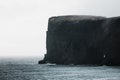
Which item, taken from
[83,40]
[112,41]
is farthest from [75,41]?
[112,41]

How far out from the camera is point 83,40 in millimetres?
167875

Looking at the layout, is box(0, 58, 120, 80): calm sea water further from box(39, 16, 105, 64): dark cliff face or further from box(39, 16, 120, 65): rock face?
box(39, 16, 105, 64): dark cliff face

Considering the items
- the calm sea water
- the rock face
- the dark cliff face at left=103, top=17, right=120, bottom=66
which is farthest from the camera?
the rock face

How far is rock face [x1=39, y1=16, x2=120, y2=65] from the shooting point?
509 feet

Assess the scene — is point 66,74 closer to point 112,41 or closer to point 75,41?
point 112,41

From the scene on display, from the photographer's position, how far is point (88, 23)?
565 feet

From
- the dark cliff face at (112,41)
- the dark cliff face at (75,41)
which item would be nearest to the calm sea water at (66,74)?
the dark cliff face at (112,41)

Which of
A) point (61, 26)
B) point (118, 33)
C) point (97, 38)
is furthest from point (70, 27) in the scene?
point (118, 33)

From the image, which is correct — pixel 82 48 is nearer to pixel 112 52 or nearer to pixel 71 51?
pixel 71 51

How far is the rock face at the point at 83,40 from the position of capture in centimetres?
15500

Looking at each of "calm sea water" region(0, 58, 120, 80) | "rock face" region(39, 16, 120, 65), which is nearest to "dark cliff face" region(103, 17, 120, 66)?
"rock face" region(39, 16, 120, 65)

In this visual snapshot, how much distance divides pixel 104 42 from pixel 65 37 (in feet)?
71.1

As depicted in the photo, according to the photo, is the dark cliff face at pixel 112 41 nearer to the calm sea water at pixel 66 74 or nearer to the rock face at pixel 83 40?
the rock face at pixel 83 40

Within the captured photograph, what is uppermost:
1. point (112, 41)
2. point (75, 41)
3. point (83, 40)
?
point (112, 41)
